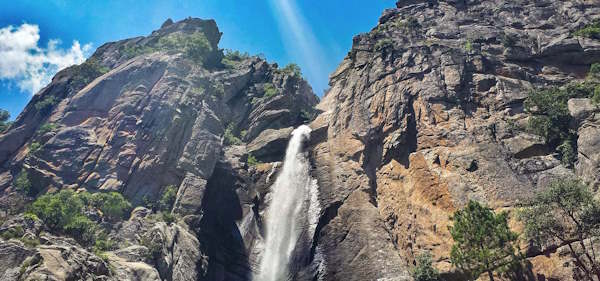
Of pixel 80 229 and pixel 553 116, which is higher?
pixel 553 116

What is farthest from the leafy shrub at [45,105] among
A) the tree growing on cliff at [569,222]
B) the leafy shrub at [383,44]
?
the tree growing on cliff at [569,222]

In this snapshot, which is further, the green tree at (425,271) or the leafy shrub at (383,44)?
the leafy shrub at (383,44)

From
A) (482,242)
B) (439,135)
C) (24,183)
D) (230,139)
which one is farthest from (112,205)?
(482,242)

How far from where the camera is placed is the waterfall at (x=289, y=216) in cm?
4219

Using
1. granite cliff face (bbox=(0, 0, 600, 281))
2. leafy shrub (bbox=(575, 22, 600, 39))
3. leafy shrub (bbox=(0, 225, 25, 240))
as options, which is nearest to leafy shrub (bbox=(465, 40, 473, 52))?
granite cliff face (bbox=(0, 0, 600, 281))

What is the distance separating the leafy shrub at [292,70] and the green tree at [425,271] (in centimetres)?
5236

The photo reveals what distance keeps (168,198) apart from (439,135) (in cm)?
3184

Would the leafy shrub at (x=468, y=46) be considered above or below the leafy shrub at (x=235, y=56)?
below

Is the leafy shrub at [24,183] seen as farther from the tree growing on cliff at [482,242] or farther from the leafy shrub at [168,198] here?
the tree growing on cliff at [482,242]

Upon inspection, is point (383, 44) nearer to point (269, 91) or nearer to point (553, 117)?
point (269, 91)

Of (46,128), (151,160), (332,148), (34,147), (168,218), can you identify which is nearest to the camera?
(168,218)

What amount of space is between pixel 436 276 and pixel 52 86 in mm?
65851

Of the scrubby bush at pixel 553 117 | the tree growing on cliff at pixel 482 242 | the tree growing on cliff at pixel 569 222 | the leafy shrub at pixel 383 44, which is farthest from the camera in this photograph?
the leafy shrub at pixel 383 44

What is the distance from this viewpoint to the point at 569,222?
28438 millimetres
